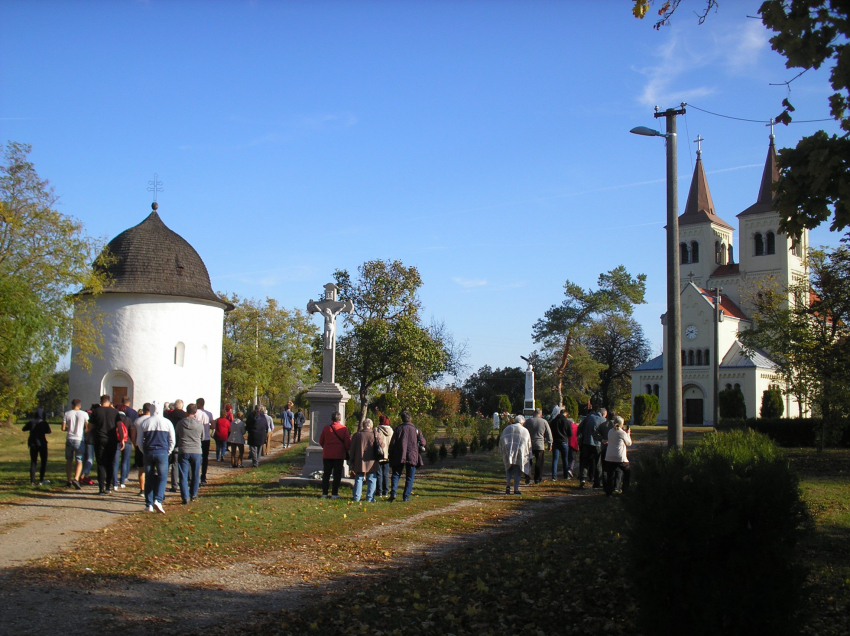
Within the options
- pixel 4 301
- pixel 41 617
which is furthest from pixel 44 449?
pixel 41 617

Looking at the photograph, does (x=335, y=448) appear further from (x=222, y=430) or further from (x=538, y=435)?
(x=222, y=430)

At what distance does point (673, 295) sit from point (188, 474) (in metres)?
8.74

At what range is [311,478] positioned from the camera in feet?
48.5

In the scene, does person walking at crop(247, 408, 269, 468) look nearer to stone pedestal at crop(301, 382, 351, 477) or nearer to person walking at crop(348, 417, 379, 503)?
stone pedestal at crop(301, 382, 351, 477)

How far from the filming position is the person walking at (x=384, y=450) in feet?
42.4

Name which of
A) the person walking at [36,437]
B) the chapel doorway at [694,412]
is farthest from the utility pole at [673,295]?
the chapel doorway at [694,412]

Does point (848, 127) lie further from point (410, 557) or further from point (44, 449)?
point (44, 449)

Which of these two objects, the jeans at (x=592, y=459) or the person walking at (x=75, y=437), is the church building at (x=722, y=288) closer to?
the jeans at (x=592, y=459)

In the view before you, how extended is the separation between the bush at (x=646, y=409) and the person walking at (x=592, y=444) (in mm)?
34630

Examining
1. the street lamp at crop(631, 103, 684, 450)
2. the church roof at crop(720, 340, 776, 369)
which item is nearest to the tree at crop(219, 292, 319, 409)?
the church roof at crop(720, 340, 776, 369)

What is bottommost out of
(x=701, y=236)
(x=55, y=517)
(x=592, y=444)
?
(x=55, y=517)

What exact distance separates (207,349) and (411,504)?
2315cm

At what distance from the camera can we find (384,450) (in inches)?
507

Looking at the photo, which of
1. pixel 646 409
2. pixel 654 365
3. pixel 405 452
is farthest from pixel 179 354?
pixel 654 365
